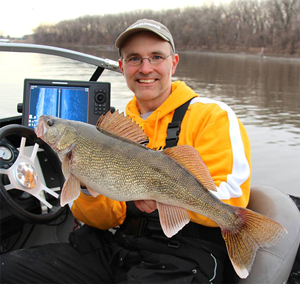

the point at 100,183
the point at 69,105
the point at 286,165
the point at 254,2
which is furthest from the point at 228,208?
the point at 254,2

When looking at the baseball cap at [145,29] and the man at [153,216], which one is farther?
the baseball cap at [145,29]

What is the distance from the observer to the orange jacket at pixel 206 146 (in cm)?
212

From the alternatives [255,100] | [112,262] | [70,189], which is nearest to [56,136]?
[70,189]

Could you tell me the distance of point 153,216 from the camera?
232 cm

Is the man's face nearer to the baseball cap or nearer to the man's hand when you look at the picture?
the baseball cap

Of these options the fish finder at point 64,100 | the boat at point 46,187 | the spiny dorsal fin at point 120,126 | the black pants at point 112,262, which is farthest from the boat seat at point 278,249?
the fish finder at point 64,100

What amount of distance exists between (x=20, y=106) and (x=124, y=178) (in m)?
2.13

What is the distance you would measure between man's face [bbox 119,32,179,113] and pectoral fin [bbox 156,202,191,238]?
1067 mm

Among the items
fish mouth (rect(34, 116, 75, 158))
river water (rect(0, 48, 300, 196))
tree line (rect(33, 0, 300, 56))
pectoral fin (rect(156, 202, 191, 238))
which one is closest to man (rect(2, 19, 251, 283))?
pectoral fin (rect(156, 202, 191, 238))

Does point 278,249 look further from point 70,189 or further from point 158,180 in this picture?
point 70,189

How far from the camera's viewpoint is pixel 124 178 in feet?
5.74

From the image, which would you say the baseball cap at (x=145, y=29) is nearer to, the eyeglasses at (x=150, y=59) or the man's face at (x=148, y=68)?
the man's face at (x=148, y=68)

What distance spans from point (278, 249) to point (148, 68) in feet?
5.10

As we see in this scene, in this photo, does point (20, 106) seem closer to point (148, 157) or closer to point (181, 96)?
point (181, 96)
